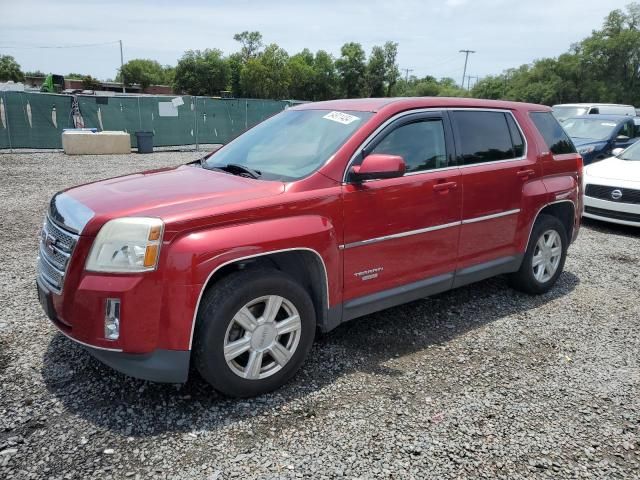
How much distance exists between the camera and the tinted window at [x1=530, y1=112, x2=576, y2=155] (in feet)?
16.0

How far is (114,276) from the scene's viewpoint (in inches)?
103

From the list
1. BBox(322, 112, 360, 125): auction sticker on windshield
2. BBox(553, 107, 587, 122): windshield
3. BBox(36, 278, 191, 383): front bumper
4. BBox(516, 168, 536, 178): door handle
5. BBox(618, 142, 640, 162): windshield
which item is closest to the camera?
BBox(36, 278, 191, 383): front bumper

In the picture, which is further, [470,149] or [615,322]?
[615,322]

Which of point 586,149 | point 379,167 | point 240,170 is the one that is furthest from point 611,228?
point 240,170

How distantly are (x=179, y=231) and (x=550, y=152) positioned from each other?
3856mm

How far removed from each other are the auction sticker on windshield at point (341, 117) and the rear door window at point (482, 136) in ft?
3.19

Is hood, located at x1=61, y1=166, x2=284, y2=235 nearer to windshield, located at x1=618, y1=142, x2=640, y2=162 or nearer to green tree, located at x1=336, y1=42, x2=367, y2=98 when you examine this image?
A: windshield, located at x1=618, y1=142, x2=640, y2=162

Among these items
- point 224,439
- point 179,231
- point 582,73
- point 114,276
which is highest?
point 582,73

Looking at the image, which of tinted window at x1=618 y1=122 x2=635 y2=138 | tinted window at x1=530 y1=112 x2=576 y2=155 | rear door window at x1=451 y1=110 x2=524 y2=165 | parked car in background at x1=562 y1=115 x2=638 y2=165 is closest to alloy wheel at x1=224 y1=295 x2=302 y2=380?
rear door window at x1=451 y1=110 x2=524 y2=165

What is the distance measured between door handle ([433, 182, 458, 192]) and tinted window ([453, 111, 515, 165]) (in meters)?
0.27

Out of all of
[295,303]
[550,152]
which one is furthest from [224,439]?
[550,152]

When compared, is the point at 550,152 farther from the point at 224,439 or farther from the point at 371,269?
the point at 224,439

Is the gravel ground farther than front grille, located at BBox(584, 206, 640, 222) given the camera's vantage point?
No

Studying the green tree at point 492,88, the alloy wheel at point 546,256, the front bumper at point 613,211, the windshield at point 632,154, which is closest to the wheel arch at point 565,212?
the alloy wheel at point 546,256
